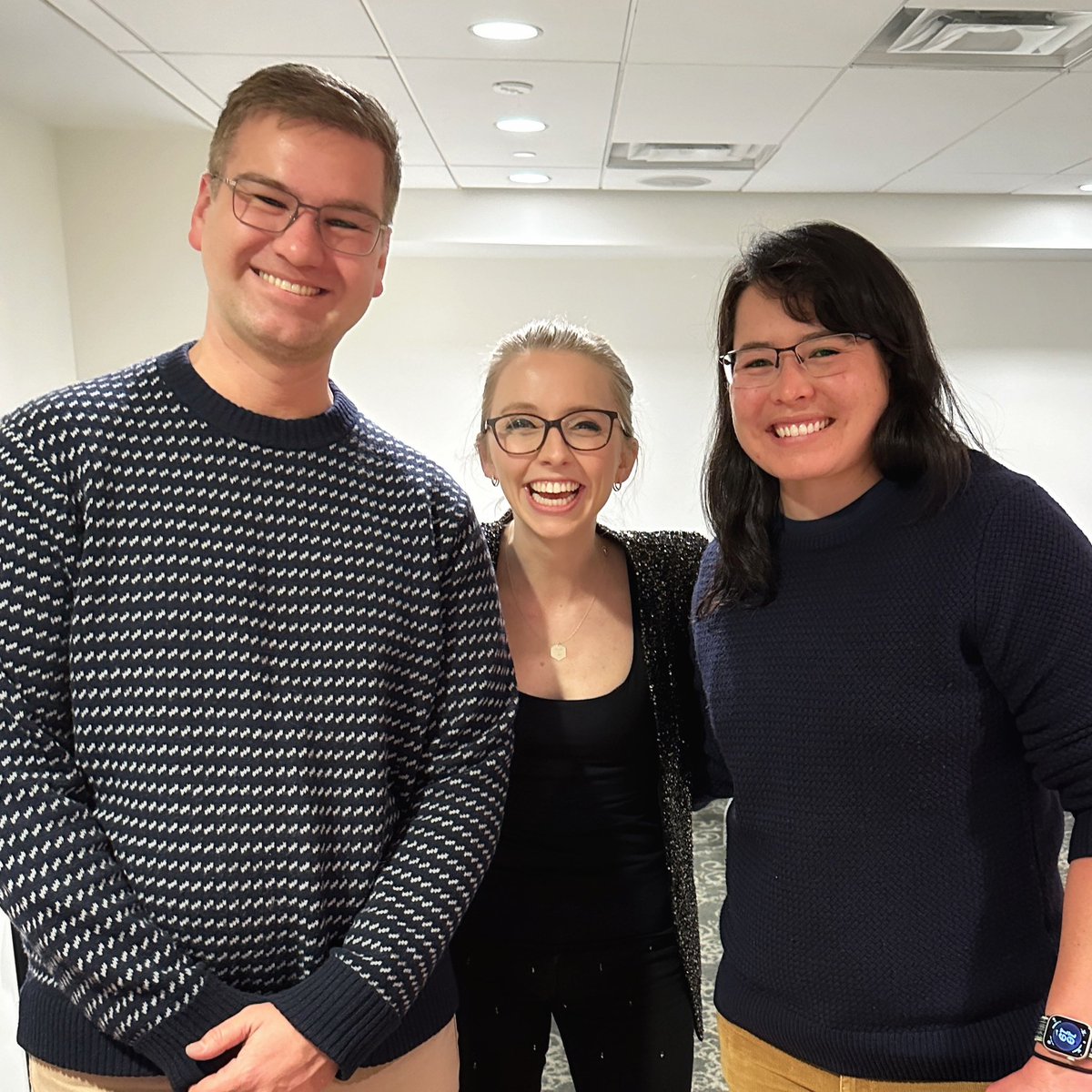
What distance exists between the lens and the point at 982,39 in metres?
3.31

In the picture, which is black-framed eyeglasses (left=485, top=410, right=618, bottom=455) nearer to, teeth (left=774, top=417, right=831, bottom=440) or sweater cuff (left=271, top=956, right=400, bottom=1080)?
teeth (left=774, top=417, right=831, bottom=440)

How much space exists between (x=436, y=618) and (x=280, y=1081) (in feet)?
1.73

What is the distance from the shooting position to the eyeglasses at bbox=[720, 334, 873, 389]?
1386mm

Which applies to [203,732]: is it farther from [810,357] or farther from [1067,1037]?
[1067,1037]

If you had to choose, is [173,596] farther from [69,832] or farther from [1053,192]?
[1053,192]

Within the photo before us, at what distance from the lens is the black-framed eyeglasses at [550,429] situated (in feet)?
5.96

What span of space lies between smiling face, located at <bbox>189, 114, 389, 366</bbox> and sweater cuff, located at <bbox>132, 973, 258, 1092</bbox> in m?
0.71

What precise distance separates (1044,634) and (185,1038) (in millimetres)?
1017

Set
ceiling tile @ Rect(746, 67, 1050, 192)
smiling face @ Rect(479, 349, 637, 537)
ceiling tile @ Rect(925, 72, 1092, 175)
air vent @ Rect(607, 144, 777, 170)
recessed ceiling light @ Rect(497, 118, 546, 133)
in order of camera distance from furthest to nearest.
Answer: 1. air vent @ Rect(607, 144, 777, 170)
2. recessed ceiling light @ Rect(497, 118, 546, 133)
3. ceiling tile @ Rect(925, 72, 1092, 175)
4. ceiling tile @ Rect(746, 67, 1050, 192)
5. smiling face @ Rect(479, 349, 637, 537)

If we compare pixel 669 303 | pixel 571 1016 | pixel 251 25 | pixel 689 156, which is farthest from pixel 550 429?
pixel 669 303

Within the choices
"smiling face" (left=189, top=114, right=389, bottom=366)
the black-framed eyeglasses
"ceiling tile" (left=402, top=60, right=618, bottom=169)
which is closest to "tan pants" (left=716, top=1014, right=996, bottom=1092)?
the black-framed eyeglasses

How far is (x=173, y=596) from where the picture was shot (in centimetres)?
118

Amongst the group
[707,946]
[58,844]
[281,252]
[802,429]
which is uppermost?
[281,252]

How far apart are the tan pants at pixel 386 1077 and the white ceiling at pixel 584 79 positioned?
2.64 metres
